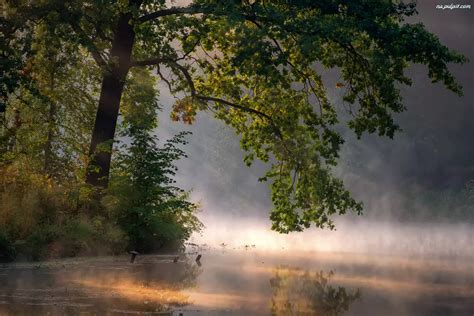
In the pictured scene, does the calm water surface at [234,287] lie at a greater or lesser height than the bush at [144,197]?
lesser

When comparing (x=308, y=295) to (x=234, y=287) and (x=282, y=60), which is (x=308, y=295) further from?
(x=282, y=60)

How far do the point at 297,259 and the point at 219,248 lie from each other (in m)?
6.55

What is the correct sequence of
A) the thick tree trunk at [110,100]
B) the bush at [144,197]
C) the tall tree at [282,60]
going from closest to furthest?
the tall tree at [282,60] → the bush at [144,197] → the thick tree trunk at [110,100]

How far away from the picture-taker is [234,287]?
50.2ft

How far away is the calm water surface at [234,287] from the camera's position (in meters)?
11.9

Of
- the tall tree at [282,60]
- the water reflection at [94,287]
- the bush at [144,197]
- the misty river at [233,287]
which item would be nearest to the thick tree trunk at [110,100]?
the tall tree at [282,60]

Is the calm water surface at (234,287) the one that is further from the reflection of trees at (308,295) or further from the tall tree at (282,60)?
the tall tree at (282,60)

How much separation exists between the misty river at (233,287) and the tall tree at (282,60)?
3.64 m

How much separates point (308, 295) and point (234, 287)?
194 cm

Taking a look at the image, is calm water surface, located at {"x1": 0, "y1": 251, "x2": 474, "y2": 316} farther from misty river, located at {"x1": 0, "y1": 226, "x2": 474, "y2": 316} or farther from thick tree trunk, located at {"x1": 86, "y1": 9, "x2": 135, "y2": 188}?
thick tree trunk, located at {"x1": 86, "y1": 9, "x2": 135, "y2": 188}

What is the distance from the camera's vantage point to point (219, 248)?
3016 centimetres

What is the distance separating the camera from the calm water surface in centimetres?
1191

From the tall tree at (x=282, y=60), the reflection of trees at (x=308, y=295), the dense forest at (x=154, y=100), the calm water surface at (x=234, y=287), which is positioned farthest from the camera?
the dense forest at (x=154, y=100)

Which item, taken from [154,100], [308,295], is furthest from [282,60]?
[154,100]
